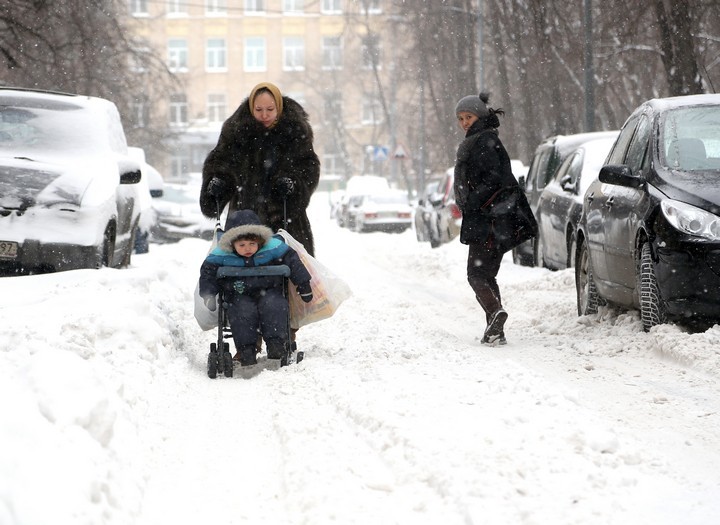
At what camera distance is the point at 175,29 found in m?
88.8

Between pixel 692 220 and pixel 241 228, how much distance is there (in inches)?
110

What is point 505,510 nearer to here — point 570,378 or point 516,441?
point 516,441

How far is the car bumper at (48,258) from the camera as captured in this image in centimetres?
1027

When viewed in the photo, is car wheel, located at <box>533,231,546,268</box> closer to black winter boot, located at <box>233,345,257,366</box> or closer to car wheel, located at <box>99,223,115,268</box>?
car wheel, located at <box>99,223,115,268</box>

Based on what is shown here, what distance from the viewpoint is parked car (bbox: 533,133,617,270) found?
13.7 meters

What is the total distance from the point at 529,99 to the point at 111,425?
2858 centimetres

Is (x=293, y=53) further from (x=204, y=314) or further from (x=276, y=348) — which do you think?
(x=276, y=348)

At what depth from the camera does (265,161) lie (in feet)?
28.0

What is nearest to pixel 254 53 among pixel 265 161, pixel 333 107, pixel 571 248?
pixel 333 107

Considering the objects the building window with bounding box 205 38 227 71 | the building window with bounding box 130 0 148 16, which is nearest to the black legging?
the building window with bounding box 130 0 148 16

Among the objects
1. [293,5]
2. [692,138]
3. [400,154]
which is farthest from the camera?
[293,5]

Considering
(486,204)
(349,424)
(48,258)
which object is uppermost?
(486,204)

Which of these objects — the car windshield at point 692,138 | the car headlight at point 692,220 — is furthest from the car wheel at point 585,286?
the car headlight at point 692,220

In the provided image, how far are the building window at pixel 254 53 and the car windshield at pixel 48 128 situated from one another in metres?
78.9
